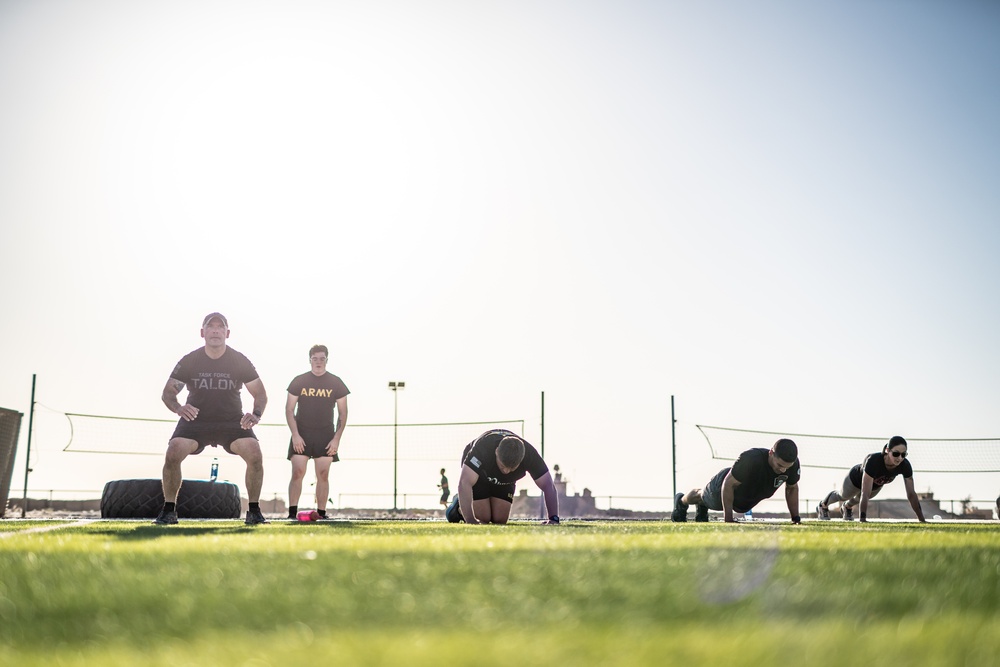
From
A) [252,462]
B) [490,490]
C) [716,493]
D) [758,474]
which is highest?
[252,462]

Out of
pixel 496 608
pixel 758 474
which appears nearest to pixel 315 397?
pixel 758 474

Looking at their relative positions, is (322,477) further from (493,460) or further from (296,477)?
(493,460)

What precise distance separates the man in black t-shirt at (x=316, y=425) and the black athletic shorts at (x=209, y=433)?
209cm

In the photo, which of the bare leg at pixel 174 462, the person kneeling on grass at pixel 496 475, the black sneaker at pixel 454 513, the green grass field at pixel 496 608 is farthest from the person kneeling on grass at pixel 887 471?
the green grass field at pixel 496 608

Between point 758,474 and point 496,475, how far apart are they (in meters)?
4.13

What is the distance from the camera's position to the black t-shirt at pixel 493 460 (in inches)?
349

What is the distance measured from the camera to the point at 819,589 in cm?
250

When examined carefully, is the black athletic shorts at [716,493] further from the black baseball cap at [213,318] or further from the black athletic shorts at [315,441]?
the black baseball cap at [213,318]

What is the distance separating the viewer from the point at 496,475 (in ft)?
29.6

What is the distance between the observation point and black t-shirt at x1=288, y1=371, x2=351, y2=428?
36.4ft

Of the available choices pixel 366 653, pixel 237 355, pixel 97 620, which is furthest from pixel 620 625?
pixel 237 355

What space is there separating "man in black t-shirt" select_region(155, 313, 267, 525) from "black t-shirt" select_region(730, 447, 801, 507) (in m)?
6.09

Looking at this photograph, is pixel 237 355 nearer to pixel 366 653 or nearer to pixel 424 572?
pixel 424 572

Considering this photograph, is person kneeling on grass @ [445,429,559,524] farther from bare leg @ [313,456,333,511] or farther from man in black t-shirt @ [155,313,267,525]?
bare leg @ [313,456,333,511]
